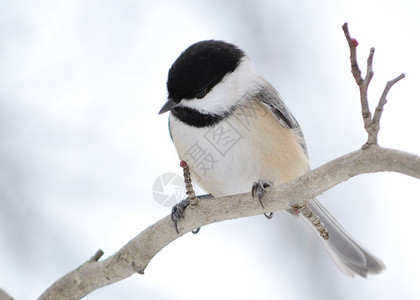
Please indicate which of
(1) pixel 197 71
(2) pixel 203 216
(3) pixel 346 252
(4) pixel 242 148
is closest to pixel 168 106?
(1) pixel 197 71

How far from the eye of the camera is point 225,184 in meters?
2.02

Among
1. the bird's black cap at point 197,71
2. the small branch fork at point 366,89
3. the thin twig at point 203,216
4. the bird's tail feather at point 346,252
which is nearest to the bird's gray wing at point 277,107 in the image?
the bird's black cap at point 197,71

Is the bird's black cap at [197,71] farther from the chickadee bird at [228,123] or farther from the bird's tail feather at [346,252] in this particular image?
the bird's tail feather at [346,252]

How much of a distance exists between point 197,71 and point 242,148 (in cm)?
32

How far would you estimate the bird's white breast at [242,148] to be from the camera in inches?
73.5

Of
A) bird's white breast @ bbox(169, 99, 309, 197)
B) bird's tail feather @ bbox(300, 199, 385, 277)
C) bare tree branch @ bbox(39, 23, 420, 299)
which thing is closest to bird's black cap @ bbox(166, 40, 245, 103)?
bird's white breast @ bbox(169, 99, 309, 197)

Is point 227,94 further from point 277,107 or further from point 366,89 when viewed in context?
point 366,89

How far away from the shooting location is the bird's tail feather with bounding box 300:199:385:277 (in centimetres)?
208

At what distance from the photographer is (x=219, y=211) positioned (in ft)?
5.18

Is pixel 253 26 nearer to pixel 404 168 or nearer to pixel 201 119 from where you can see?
pixel 201 119

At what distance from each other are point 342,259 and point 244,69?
87 centimetres

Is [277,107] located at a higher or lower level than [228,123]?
lower

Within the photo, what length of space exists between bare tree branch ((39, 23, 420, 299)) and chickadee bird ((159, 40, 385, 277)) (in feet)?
1.02

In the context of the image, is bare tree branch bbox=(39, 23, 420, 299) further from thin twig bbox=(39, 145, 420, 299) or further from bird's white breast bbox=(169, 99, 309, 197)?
bird's white breast bbox=(169, 99, 309, 197)
